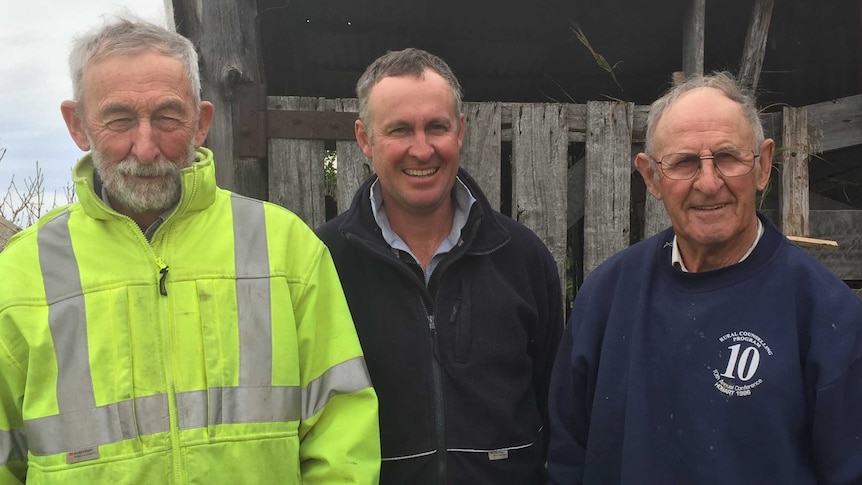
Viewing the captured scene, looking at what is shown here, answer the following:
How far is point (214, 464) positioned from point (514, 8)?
3.87 meters

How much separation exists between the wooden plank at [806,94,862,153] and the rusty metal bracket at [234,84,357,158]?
2442 mm

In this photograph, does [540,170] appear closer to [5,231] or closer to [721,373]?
[721,373]

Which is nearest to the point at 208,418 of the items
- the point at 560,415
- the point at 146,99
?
the point at 146,99

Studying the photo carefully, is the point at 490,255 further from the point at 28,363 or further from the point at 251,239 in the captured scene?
the point at 28,363

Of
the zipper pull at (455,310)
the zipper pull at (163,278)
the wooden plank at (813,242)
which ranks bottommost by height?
the zipper pull at (455,310)

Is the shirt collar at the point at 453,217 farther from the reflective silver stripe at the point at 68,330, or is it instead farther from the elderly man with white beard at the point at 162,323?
the reflective silver stripe at the point at 68,330

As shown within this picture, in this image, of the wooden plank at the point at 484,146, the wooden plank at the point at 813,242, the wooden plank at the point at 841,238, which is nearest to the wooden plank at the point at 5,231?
the wooden plank at the point at 484,146

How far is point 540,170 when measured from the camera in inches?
126

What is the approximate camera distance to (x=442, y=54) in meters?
4.91

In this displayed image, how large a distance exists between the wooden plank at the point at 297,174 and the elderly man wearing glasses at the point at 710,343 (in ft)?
5.35

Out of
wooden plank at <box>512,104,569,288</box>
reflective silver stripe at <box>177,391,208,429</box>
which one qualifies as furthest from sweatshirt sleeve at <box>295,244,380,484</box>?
wooden plank at <box>512,104,569,288</box>

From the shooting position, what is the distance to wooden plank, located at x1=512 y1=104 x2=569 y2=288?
10.5 feet

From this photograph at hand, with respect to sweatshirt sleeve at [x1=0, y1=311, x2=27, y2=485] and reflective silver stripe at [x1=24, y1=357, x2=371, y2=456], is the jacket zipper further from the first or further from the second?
sweatshirt sleeve at [x1=0, y1=311, x2=27, y2=485]

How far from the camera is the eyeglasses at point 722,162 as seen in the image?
1642mm
